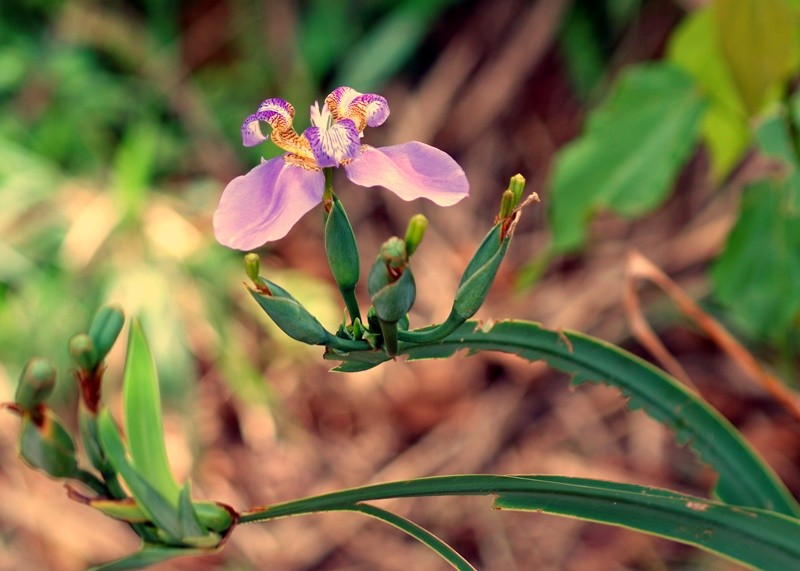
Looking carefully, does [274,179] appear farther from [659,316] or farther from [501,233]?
[659,316]

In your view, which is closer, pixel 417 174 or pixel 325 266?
pixel 417 174

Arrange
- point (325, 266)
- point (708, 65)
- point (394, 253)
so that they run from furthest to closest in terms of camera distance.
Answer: point (325, 266)
point (708, 65)
point (394, 253)

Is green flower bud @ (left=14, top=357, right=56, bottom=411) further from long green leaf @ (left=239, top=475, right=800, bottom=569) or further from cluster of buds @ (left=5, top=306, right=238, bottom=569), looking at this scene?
long green leaf @ (left=239, top=475, right=800, bottom=569)

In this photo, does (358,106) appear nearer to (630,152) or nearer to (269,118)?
(269,118)

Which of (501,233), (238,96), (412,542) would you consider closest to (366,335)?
(501,233)

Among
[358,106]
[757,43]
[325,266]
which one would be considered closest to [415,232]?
[358,106]

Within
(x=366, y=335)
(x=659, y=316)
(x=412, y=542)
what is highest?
(x=659, y=316)
